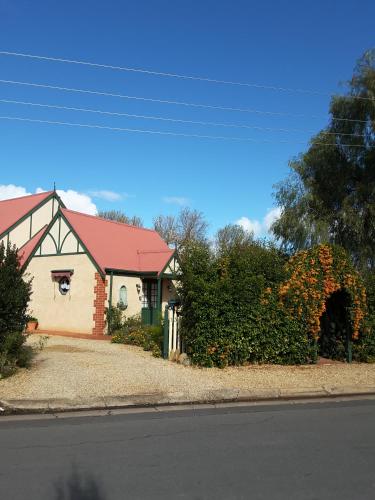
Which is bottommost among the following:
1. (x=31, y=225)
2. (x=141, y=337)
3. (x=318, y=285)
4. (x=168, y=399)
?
(x=168, y=399)

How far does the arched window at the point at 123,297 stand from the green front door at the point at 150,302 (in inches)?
44.7

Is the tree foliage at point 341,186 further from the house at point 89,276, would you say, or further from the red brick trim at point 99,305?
the red brick trim at point 99,305

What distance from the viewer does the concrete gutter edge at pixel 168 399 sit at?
7983 mm

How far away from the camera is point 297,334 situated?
12.6m

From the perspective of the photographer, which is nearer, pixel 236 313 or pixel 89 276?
pixel 236 313

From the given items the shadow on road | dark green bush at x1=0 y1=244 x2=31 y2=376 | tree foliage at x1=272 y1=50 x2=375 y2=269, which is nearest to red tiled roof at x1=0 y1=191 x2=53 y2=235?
tree foliage at x1=272 y1=50 x2=375 y2=269

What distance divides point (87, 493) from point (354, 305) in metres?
10.2

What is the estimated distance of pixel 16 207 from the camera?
2702 centimetres

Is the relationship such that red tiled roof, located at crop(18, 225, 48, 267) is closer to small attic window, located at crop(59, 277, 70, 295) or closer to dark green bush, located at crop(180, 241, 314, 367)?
small attic window, located at crop(59, 277, 70, 295)

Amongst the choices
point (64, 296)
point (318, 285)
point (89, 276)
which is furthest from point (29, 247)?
point (318, 285)

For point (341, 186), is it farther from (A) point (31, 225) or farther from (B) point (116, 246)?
(A) point (31, 225)

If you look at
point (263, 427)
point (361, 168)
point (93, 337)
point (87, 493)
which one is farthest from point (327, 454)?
point (361, 168)

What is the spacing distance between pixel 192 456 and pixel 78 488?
1.45 metres

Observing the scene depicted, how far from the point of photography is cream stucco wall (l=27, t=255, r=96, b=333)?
20.3m
